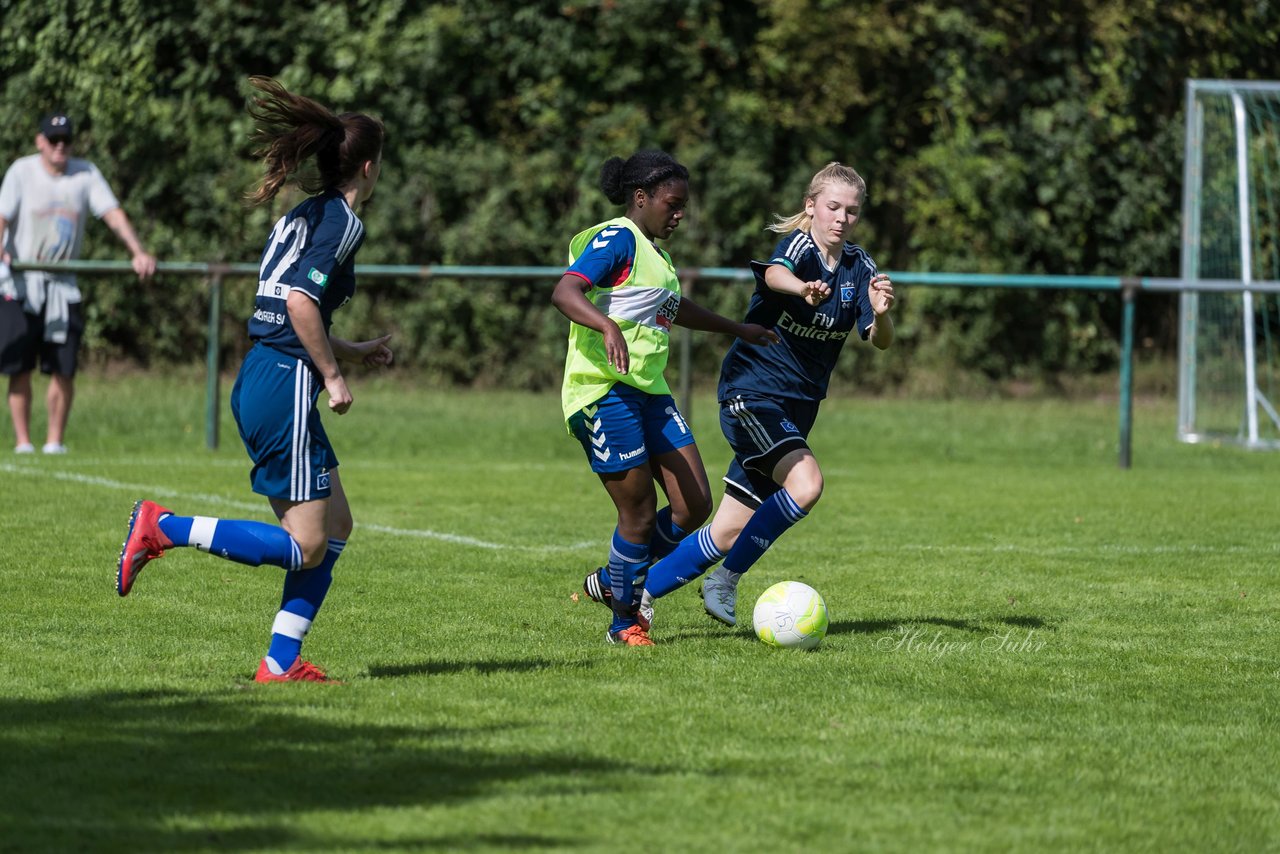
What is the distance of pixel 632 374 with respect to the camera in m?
6.61

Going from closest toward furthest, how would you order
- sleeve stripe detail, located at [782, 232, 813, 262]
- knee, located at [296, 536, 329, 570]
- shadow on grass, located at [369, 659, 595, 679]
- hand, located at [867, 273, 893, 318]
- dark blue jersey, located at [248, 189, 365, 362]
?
dark blue jersey, located at [248, 189, 365, 362], knee, located at [296, 536, 329, 570], shadow on grass, located at [369, 659, 595, 679], hand, located at [867, 273, 893, 318], sleeve stripe detail, located at [782, 232, 813, 262]

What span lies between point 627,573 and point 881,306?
1.39 metres

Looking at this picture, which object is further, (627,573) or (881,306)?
(881,306)

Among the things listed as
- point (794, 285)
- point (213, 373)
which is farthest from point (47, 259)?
point (794, 285)

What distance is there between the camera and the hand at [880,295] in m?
6.85

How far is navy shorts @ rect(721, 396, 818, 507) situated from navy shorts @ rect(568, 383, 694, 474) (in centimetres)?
47

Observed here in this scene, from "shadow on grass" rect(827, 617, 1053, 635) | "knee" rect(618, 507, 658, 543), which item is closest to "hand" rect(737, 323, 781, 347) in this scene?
"knee" rect(618, 507, 658, 543)

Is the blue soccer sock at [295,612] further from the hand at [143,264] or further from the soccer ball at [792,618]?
the hand at [143,264]

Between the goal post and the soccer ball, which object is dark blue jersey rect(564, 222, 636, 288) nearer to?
the soccer ball

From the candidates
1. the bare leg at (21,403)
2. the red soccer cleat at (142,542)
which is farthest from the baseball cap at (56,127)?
the red soccer cleat at (142,542)

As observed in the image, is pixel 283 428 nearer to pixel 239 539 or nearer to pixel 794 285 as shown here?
pixel 239 539

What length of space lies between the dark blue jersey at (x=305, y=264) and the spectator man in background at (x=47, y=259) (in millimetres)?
7371

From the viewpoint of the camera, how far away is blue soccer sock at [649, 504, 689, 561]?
7.24 meters

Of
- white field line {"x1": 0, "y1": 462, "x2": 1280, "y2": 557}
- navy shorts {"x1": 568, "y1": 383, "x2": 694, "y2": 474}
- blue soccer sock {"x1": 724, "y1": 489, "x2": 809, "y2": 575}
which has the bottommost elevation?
white field line {"x1": 0, "y1": 462, "x2": 1280, "y2": 557}
